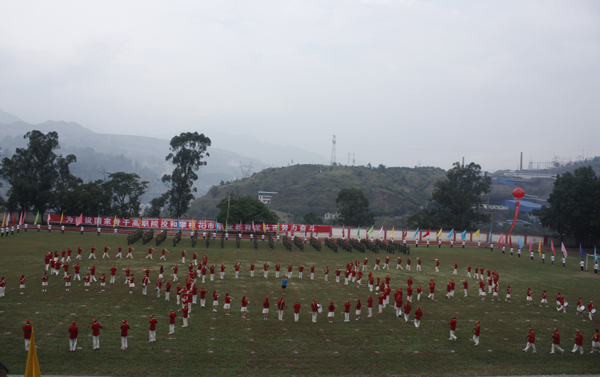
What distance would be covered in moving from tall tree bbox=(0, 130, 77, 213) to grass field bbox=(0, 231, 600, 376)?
2727 centimetres

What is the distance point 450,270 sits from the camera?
29906 mm

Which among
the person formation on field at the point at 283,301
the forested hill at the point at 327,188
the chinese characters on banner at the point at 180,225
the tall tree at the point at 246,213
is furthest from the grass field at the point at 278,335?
the forested hill at the point at 327,188

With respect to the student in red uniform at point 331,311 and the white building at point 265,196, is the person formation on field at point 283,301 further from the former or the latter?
the white building at point 265,196

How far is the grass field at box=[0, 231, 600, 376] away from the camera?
1151 centimetres

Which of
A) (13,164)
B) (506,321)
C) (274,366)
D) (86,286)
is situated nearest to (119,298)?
(86,286)

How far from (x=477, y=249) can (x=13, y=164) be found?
6012 cm

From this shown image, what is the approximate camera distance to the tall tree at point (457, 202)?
60.8 meters

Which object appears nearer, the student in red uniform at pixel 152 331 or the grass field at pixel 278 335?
the grass field at pixel 278 335

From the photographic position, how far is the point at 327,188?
12450 cm

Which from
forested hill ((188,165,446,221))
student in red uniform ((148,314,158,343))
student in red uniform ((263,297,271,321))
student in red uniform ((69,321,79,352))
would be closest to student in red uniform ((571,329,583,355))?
student in red uniform ((263,297,271,321))

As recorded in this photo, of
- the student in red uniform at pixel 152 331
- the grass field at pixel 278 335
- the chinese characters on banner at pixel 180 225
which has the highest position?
the chinese characters on banner at pixel 180 225

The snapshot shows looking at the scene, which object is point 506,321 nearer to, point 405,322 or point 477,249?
point 405,322

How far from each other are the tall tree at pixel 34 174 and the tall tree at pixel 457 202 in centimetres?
5372

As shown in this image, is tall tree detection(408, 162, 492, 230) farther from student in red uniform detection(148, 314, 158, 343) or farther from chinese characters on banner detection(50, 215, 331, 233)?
student in red uniform detection(148, 314, 158, 343)
